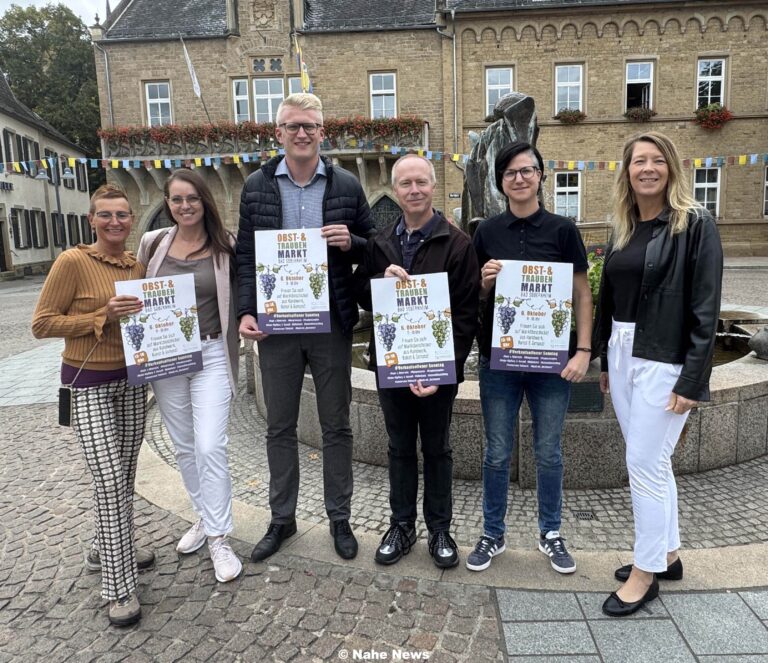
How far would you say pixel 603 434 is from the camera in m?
3.79

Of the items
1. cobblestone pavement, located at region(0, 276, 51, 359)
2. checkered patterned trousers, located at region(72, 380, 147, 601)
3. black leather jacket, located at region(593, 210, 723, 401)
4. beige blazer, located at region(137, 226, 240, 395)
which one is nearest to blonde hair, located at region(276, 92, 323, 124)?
beige blazer, located at region(137, 226, 240, 395)

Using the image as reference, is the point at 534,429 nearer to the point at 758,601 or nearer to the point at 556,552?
the point at 556,552

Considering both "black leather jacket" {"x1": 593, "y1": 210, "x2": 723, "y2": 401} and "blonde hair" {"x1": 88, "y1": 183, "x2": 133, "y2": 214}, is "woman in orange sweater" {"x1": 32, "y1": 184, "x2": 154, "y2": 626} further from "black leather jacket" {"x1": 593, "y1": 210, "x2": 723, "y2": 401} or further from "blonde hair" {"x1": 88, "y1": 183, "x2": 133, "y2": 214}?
"black leather jacket" {"x1": 593, "y1": 210, "x2": 723, "y2": 401}

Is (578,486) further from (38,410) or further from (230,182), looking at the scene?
(230,182)

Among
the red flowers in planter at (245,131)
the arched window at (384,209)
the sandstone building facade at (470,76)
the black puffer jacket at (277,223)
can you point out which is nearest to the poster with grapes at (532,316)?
the black puffer jacket at (277,223)

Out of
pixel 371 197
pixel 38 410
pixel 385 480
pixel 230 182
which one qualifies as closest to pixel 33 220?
pixel 230 182

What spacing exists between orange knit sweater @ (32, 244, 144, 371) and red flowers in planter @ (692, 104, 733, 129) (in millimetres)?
23315

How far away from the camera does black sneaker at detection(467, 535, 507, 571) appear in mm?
2898

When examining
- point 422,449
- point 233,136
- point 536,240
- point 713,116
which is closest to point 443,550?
point 422,449

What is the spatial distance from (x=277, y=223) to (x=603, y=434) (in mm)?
2467

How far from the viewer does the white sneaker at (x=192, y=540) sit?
126 inches

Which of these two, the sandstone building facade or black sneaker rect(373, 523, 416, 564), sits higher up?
the sandstone building facade

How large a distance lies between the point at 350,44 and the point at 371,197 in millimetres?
5563

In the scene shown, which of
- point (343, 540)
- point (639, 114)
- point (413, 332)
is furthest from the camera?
point (639, 114)
